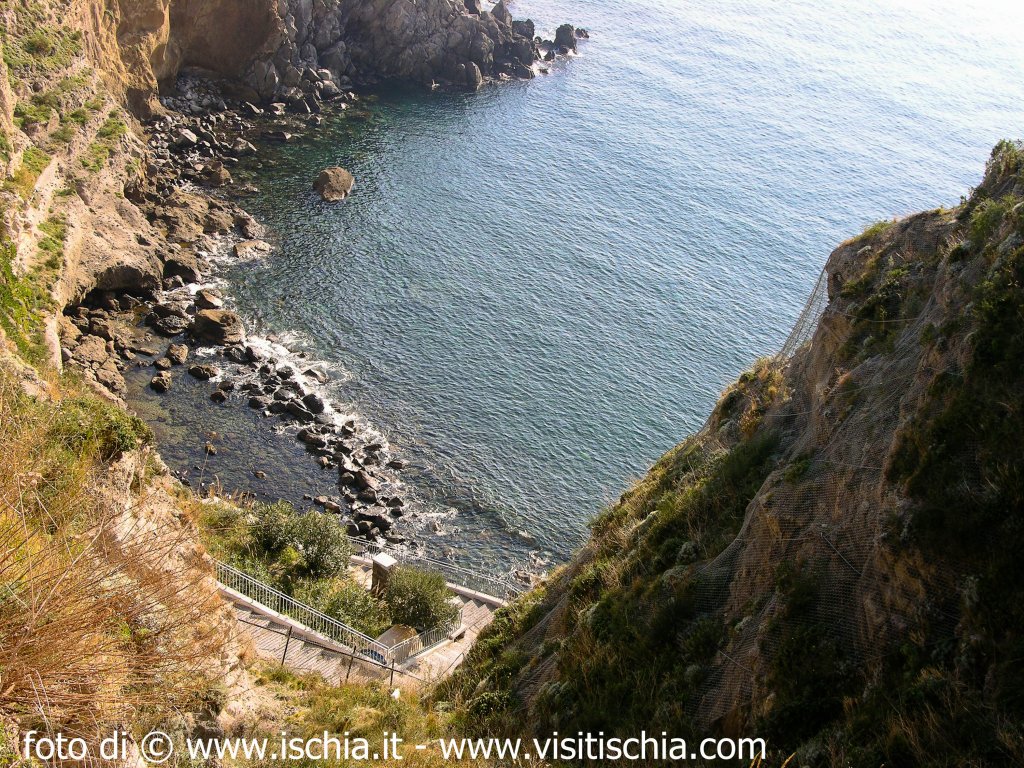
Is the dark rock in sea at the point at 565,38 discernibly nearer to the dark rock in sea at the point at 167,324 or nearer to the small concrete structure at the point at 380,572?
the dark rock in sea at the point at 167,324

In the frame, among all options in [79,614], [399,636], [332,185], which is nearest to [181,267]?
[332,185]

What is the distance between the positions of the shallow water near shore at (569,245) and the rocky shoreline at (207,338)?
4.56 feet

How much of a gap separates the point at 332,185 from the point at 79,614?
6140cm

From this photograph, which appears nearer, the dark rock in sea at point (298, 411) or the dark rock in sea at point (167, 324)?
the dark rock in sea at point (298, 411)

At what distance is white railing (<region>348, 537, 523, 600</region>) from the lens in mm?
37656

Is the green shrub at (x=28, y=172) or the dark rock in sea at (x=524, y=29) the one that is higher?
the dark rock in sea at (x=524, y=29)

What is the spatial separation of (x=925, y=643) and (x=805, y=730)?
2280mm

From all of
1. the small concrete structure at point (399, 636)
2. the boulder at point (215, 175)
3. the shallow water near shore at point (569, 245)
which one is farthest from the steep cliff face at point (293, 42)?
the small concrete structure at point (399, 636)

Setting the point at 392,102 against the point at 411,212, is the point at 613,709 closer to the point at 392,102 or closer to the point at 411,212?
the point at 411,212

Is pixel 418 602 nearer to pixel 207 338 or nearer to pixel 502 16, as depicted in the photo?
pixel 207 338

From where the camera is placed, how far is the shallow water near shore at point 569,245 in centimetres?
4800

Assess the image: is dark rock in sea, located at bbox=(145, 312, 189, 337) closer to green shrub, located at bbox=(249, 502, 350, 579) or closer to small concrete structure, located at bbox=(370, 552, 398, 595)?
green shrub, located at bbox=(249, 502, 350, 579)

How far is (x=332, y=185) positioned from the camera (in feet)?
227

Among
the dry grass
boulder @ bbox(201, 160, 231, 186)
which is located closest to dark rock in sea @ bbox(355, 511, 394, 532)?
the dry grass
